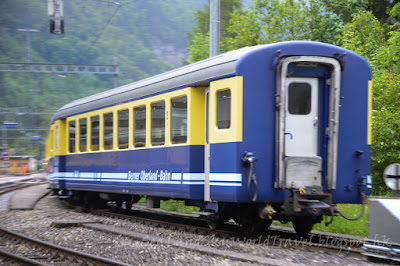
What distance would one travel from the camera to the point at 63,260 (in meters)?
8.47

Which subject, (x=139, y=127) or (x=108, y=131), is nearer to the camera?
(x=139, y=127)

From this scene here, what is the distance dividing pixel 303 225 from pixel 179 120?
112 inches

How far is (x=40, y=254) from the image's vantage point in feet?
29.6

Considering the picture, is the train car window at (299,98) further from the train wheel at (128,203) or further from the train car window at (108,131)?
the train wheel at (128,203)

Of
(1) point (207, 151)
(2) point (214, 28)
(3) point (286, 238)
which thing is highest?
(2) point (214, 28)

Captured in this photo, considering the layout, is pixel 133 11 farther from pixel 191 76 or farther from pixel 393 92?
pixel 191 76

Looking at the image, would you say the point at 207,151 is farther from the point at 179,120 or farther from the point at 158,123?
the point at 158,123

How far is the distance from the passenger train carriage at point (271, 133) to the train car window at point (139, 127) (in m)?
1.11

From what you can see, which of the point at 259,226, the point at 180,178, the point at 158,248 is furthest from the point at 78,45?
the point at 158,248

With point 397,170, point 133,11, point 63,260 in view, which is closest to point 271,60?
point 397,170

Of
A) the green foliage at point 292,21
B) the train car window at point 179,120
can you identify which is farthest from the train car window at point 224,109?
the green foliage at point 292,21

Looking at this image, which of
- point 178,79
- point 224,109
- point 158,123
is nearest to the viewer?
point 224,109

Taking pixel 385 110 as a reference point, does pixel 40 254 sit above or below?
below

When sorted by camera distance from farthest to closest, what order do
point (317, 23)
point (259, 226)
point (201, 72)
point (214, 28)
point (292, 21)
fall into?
point (317, 23) < point (292, 21) < point (214, 28) < point (201, 72) < point (259, 226)
